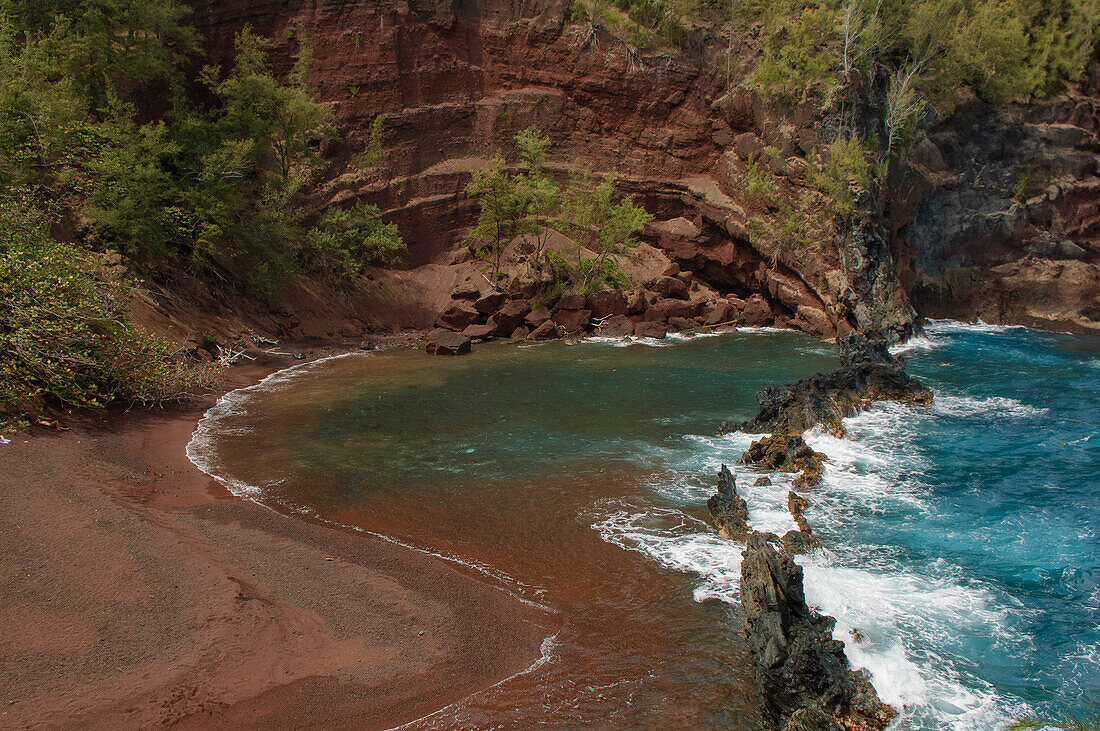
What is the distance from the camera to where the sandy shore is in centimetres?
714

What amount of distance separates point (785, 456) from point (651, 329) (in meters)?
18.8

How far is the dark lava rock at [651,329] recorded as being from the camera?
3303 cm

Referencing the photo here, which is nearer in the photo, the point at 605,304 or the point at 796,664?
the point at 796,664

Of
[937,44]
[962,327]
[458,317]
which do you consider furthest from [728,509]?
[937,44]

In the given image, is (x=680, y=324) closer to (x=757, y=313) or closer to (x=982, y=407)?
(x=757, y=313)

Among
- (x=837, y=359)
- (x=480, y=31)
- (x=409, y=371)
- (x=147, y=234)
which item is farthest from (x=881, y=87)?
(x=147, y=234)

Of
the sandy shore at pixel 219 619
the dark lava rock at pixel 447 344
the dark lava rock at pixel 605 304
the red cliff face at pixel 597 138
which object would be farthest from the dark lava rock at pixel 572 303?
the sandy shore at pixel 219 619

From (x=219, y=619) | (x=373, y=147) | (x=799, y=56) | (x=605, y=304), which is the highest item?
(x=799, y=56)

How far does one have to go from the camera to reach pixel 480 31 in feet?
130

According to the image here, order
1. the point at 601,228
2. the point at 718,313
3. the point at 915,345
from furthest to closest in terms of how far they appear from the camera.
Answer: the point at 601,228, the point at 718,313, the point at 915,345

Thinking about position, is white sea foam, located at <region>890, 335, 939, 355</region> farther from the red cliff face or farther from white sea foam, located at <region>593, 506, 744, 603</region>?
white sea foam, located at <region>593, 506, 744, 603</region>

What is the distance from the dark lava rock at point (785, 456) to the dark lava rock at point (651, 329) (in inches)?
692

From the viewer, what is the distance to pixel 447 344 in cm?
2875

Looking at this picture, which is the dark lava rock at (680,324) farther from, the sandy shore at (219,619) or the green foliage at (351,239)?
the sandy shore at (219,619)
